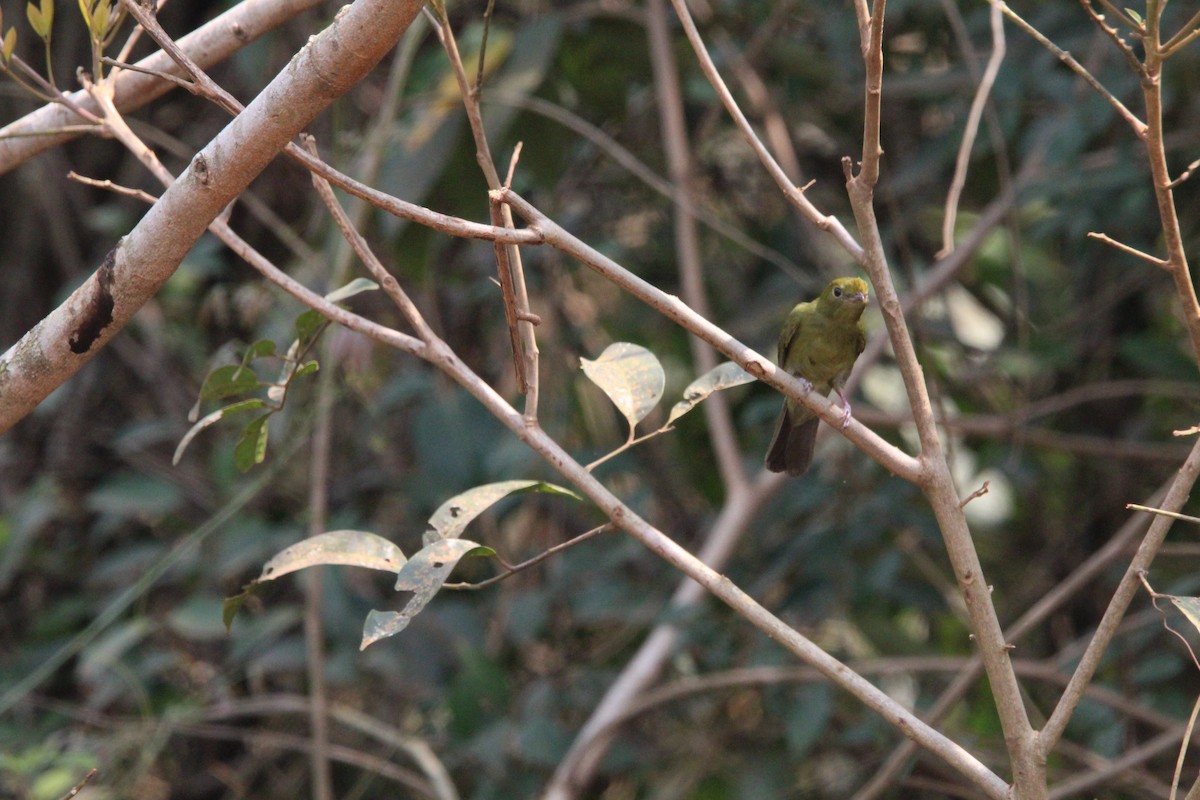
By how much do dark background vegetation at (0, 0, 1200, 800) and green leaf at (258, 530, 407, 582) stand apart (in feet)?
5.58

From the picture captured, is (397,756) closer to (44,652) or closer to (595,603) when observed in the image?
(595,603)

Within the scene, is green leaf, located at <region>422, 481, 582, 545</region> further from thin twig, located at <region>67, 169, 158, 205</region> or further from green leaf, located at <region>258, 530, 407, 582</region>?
thin twig, located at <region>67, 169, 158, 205</region>

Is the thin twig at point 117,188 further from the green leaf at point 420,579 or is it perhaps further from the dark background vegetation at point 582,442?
the dark background vegetation at point 582,442

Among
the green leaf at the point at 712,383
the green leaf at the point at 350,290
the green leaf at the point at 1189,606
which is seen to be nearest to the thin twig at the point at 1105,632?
the green leaf at the point at 1189,606

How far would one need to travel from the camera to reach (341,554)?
1.91m

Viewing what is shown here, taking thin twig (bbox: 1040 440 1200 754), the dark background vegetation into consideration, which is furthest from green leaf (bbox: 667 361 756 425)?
the dark background vegetation

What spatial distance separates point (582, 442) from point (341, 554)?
325 cm

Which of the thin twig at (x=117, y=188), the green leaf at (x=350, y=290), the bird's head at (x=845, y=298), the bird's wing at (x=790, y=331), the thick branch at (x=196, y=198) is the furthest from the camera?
the bird's wing at (x=790, y=331)

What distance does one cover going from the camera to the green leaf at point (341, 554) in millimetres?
1889

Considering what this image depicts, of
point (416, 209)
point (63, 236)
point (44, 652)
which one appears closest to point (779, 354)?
point (416, 209)

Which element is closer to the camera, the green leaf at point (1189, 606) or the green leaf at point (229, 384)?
the green leaf at point (1189, 606)

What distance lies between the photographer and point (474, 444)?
185 inches

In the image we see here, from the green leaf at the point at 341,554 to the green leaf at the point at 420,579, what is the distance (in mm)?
101

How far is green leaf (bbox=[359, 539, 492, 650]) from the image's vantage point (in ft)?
5.68
